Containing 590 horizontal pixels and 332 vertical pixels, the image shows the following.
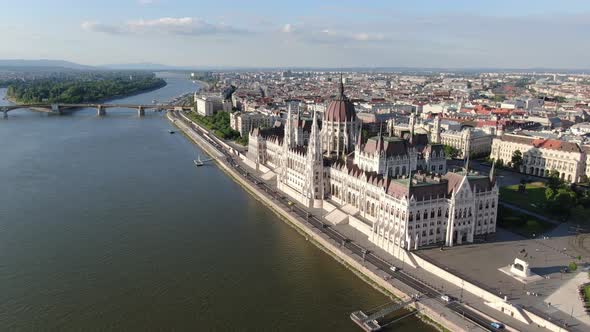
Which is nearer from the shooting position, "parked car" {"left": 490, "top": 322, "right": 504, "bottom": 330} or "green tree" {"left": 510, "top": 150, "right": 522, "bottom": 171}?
"parked car" {"left": 490, "top": 322, "right": 504, "bottom": 330}

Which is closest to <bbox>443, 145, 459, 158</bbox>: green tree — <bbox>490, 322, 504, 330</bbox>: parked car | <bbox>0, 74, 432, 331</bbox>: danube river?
<bbox>0, 74, 432, 331</bbox>: danube river

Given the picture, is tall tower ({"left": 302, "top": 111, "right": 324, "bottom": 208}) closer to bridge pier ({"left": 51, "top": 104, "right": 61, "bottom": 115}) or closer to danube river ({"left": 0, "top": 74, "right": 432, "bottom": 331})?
danube river ({"left": 0, "top": 74, "right": 432, "bottom": 331})

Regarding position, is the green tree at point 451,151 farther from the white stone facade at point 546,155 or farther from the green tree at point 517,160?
the green tree at point 517,160

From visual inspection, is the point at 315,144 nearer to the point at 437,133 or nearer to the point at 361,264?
the point at 361,264

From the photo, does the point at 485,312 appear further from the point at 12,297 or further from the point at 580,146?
the point at 580,146

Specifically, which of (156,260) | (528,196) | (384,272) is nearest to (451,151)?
(528,196)

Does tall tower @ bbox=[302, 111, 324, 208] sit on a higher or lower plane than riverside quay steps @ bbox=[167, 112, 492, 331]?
higher
